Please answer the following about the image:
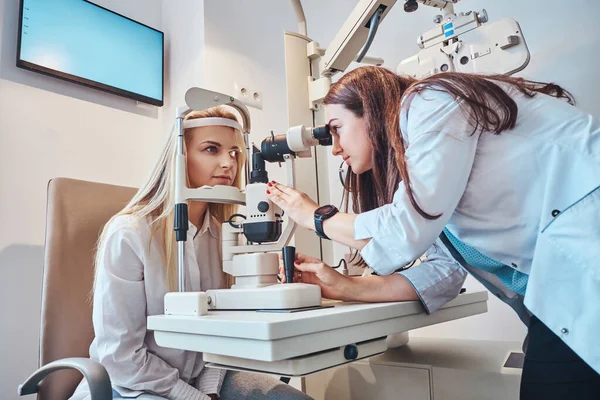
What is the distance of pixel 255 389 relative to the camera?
1.10m

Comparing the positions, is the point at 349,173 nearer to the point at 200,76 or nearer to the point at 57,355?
the point at 57,355

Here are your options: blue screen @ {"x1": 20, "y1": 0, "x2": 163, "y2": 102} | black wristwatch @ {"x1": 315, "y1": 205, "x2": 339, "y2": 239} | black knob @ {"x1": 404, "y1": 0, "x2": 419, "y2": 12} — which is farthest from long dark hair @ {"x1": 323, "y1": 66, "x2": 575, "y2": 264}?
blue screen @ {"x1": 20, "y1": 0, "x2": 163, "y2": 102}

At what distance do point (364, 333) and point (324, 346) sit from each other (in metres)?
0.10

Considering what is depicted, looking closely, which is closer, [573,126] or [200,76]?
[573,126]

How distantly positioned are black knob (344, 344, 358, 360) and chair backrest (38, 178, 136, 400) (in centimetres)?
78

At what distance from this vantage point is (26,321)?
1704 millimetres

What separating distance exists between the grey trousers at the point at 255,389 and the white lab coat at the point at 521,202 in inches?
18.4

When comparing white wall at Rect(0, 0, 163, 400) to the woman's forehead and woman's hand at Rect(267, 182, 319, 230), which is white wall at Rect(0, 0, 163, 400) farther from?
woman's hand at Rect(267, 182, 319, 230)

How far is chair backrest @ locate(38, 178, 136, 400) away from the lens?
3.51ft

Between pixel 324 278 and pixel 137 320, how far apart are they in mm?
470

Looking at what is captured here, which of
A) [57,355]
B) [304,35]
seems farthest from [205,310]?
[304,35]

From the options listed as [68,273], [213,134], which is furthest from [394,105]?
[68,273]

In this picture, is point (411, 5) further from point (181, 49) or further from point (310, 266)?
point (181, 49)

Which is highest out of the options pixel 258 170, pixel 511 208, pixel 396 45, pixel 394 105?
pixel 396 45
